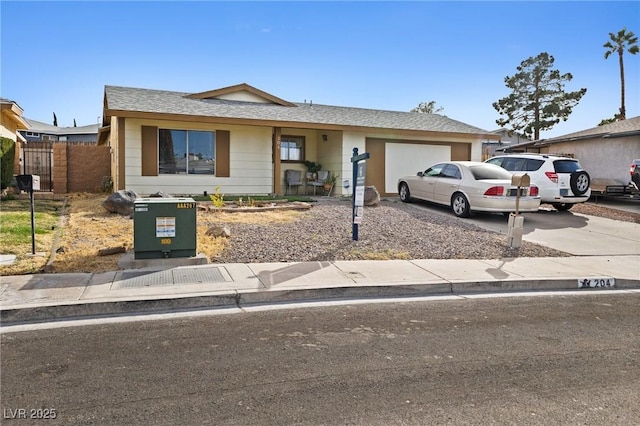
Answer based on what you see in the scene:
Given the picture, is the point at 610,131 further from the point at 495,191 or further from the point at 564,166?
the point at 495,191

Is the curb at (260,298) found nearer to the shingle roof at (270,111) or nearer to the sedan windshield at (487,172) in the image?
the sedan windshield at (487,172)

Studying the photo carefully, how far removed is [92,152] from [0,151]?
3.33 metres

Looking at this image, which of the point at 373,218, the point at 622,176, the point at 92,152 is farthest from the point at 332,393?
the point at 622,176

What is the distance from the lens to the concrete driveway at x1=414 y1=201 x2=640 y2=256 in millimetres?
10508

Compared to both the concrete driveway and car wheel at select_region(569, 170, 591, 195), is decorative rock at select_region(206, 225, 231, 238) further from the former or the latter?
car wheel at select_region(569, 170, 591, 195)

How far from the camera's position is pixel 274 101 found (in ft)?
62.9

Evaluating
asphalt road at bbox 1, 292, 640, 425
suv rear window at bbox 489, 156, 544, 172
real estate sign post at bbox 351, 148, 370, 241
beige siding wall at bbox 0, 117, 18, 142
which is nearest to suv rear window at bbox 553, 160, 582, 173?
suv rear window at bbox 489, 156, 544, 172

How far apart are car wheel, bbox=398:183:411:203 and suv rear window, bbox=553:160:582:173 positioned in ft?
14.9

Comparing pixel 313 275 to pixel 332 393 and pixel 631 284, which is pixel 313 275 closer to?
pixel 332 393

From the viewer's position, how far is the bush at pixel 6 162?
16047 millimetres

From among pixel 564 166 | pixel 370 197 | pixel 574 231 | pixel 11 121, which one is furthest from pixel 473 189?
pixel 11 121

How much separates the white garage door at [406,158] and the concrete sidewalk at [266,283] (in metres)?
9.90

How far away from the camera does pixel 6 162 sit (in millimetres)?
16672

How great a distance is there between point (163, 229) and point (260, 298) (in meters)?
2.27
